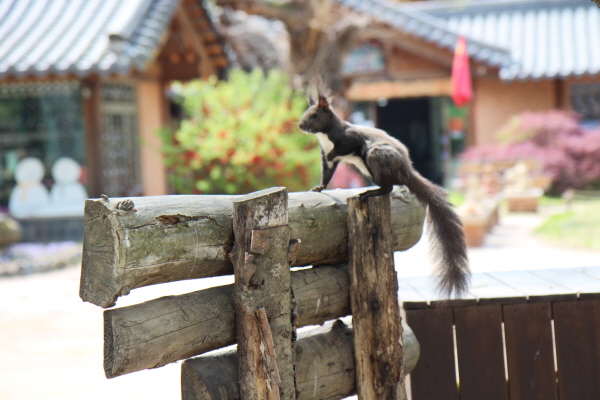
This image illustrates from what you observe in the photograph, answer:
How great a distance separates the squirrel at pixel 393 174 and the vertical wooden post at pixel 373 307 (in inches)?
5.5

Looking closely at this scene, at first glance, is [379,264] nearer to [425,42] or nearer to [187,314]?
[187,314]

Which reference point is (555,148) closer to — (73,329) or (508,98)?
(508,98)

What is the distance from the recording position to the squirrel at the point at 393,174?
3232 mm

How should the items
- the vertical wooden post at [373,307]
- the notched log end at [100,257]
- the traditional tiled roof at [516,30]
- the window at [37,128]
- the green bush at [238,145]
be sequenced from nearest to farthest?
the notched log end at [100,257] < the vertical wooden post at [373,307] < the green bush at [238,145] < the window at [37,128] < the traditional tiled roof at [516,30]

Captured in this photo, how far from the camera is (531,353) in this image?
130 inches

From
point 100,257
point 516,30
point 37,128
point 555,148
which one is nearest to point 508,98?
point 555,148

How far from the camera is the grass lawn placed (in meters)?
8.59

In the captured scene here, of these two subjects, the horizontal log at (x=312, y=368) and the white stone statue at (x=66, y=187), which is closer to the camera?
the horizontal log at (x=312, y=368)

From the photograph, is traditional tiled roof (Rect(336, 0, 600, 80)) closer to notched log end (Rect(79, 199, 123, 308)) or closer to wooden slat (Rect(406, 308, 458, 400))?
wooden slat (Rect(406, 308, 458, 400))

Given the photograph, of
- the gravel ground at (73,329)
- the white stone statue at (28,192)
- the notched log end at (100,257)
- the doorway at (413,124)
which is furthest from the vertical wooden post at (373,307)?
the doorway at (413,124)

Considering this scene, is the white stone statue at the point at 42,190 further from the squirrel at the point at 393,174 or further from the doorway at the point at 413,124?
the doorway at the point at 413,124

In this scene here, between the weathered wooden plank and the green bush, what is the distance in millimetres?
5508

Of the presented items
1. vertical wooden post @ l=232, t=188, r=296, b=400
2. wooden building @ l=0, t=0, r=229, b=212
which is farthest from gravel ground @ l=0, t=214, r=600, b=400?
wooden building @ l=0, t=0, r=229, b=212

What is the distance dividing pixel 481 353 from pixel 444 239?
24.6 inches
